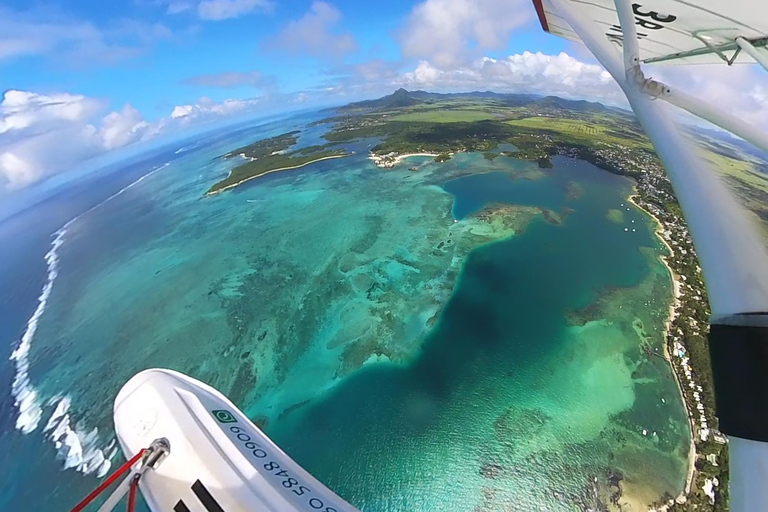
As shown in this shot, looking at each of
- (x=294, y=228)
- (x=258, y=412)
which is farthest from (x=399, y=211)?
(x=258, y=412)

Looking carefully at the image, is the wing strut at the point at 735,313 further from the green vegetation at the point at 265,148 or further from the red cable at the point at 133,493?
the green vegetation at the point at 265,148

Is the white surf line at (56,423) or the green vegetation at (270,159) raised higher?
the green vegetation at (270,159)

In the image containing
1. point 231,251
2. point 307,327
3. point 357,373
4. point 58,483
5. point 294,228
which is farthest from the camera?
point 294,228

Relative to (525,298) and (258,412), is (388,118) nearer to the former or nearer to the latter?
(525,298)

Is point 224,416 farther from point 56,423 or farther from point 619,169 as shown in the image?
point 619,169

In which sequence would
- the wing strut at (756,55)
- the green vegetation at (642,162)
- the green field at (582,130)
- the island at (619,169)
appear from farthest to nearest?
the green field at (582,130)
the island at (619,169)
the green vegetation at (642,162)
the wing strut at (756,55)

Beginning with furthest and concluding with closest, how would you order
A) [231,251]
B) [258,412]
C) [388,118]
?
1. [388,118]
2. [231,251]
3. [258,412]

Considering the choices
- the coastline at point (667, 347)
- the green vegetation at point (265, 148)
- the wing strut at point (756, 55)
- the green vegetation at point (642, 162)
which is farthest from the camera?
the green vegetation at point (265, 148)

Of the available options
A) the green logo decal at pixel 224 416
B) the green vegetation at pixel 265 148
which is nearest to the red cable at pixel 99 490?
the green logo decal at pixel 224 416
